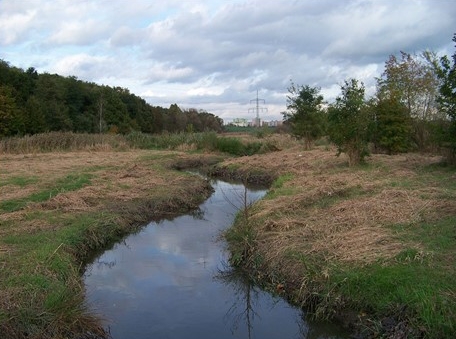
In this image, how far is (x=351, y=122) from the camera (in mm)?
18047

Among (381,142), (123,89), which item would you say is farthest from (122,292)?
(123,89)

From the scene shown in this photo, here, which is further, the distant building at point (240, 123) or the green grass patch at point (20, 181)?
the distant building at point (240, 123)

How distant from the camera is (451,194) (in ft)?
36.0

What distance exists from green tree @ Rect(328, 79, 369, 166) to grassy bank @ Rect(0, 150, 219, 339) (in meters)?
5.92

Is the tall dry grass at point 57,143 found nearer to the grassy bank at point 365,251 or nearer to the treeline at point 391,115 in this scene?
the treeline at point 391,115

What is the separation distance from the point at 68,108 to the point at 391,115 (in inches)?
1763

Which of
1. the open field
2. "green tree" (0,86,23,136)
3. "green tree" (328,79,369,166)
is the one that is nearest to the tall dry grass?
"green tree" (0,86,23,136)

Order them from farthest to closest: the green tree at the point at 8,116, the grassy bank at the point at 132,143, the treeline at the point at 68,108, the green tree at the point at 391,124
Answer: the treeline at the point at 68,108
the green tree at the point at 8,116
the grassy bank at the point at 132,143
the green tree at the point at 391,124

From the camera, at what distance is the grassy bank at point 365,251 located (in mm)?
6117

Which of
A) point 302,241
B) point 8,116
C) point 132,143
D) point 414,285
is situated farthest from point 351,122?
point 8,116

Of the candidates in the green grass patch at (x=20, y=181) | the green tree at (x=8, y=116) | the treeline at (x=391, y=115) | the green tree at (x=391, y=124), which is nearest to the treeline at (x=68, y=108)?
the green tree at (x=8, y=116)

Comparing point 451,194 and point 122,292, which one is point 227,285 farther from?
point 451,194

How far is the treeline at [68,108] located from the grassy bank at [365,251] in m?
34.4

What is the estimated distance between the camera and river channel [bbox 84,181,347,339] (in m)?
7.06
